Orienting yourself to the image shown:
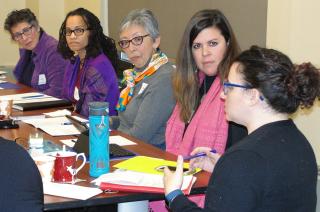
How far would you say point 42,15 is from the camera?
7.36 m

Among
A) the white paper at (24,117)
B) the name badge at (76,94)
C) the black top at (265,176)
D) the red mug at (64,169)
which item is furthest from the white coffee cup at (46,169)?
the name badge at (76,94)

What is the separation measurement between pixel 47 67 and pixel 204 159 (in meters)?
2.75

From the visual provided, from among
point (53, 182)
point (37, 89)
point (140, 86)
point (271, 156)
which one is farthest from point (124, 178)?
point (37, 89)

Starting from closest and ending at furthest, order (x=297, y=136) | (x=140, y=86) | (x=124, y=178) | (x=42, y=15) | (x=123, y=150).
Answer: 1. (x=297, y=136)
2. (x=124, y=178)
3. (x=123, y=150)
4. (x=140, y=86)
5. (x=42, y=15)

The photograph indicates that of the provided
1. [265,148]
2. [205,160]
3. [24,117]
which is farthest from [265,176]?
[24,117]

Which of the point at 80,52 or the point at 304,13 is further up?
the point at 304,13

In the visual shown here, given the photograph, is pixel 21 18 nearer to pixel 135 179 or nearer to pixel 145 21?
pixel 145 21

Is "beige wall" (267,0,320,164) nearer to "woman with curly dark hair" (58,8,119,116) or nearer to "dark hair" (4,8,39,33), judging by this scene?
"woman with curly dark hair" (58,8,119,116)

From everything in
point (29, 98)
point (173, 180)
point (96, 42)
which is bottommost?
point (29, 98)

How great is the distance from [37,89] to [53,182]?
9.05ft

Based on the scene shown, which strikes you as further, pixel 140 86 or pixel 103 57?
pixel 103 57

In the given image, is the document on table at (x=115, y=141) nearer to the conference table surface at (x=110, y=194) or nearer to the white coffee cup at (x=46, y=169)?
the conference table surface at (x=110, y=194)

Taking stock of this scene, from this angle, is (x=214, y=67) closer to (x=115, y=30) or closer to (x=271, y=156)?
(x=271, y=156)

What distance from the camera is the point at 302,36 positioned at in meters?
3.17
